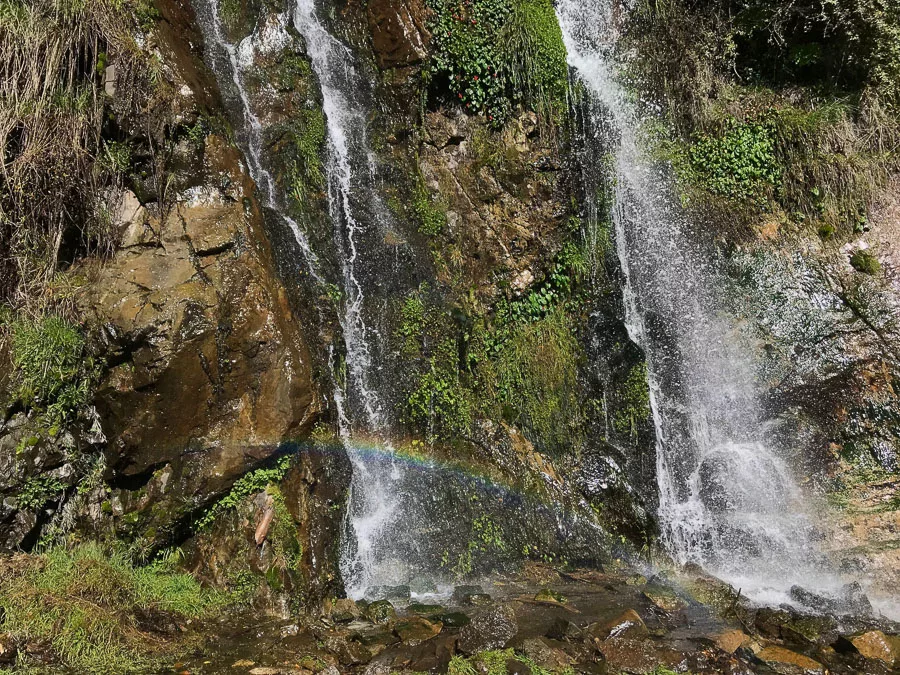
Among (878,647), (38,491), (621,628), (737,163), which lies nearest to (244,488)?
(38,491)

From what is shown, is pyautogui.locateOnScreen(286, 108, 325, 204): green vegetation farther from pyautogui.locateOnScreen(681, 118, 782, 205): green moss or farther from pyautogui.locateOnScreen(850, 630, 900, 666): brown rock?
pyautogui.locateOnScreen(850, 630, 900, 666): brown rock

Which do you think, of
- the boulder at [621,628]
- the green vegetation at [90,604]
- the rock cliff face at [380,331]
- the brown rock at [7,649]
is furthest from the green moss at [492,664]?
the brown rock at [7,649]

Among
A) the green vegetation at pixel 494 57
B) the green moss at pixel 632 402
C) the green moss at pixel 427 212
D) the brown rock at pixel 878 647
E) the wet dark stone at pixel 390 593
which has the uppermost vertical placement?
the green vegetation at pixel 494 57

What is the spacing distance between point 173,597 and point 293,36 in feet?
20.9

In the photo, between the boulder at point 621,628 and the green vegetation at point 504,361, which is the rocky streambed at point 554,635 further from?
the green vegetation at point 504,361

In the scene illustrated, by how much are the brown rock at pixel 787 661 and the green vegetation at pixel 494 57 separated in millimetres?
6798

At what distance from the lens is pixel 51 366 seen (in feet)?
18.2

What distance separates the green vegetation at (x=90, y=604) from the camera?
15.0ft

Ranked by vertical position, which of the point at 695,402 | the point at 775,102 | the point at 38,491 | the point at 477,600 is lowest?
the point at 477,600

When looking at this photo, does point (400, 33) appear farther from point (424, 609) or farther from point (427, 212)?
point (424, 609)

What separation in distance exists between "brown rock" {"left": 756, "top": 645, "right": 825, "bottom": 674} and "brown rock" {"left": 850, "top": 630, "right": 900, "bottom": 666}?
55 cm

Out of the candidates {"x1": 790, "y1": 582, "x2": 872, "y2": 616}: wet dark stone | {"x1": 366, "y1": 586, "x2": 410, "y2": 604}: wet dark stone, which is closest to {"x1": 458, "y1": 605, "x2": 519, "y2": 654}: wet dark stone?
{"x1": 366, "y1": 586, "x2": 410, "y2": 604}: wet dark stone

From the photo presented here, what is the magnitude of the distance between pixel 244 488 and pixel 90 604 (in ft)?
4.75

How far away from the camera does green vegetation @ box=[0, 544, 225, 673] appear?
457 centimetres
